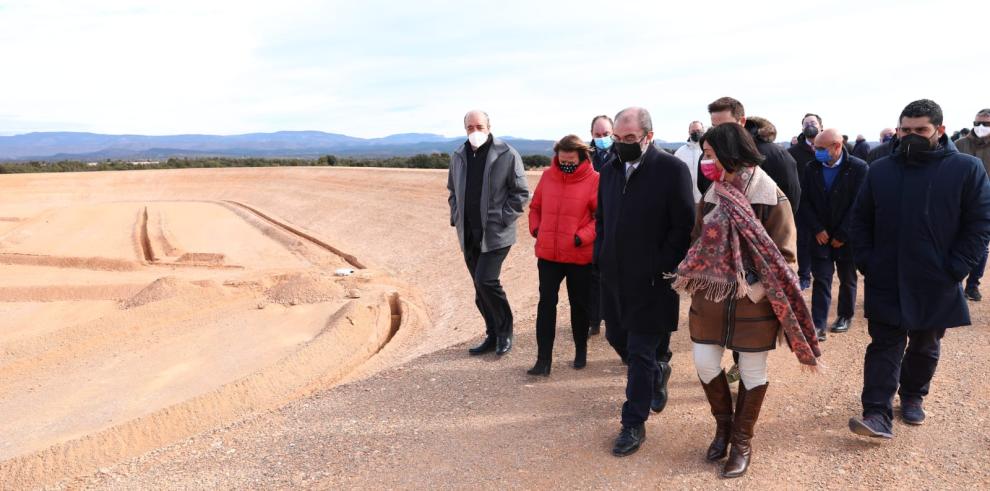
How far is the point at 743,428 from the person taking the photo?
376 centimetres

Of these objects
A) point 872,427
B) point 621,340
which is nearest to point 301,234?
point 621,340

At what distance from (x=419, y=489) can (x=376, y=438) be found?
818 millimetres

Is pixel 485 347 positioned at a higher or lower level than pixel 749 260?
lower

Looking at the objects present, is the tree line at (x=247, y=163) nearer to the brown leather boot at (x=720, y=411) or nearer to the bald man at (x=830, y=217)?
the bald man at (x=830, y=217)

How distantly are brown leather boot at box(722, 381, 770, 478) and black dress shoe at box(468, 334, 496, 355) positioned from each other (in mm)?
2834

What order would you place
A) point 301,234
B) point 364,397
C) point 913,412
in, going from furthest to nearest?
point 301,234, point 364,397, point 913,412

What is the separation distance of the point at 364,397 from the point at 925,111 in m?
4.30

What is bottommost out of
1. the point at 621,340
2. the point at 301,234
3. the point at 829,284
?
the point at 301,234

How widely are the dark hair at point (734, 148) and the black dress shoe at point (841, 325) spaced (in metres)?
3.58

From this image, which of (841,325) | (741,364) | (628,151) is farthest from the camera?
(841,325)

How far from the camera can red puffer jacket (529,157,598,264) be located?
527 centimetres

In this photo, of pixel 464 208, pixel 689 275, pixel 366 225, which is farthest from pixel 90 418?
pixel 366 225

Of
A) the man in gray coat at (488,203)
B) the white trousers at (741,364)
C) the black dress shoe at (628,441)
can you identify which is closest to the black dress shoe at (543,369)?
the man in gray coat at (488,203)

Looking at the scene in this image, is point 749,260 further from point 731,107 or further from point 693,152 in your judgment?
point 693,152
